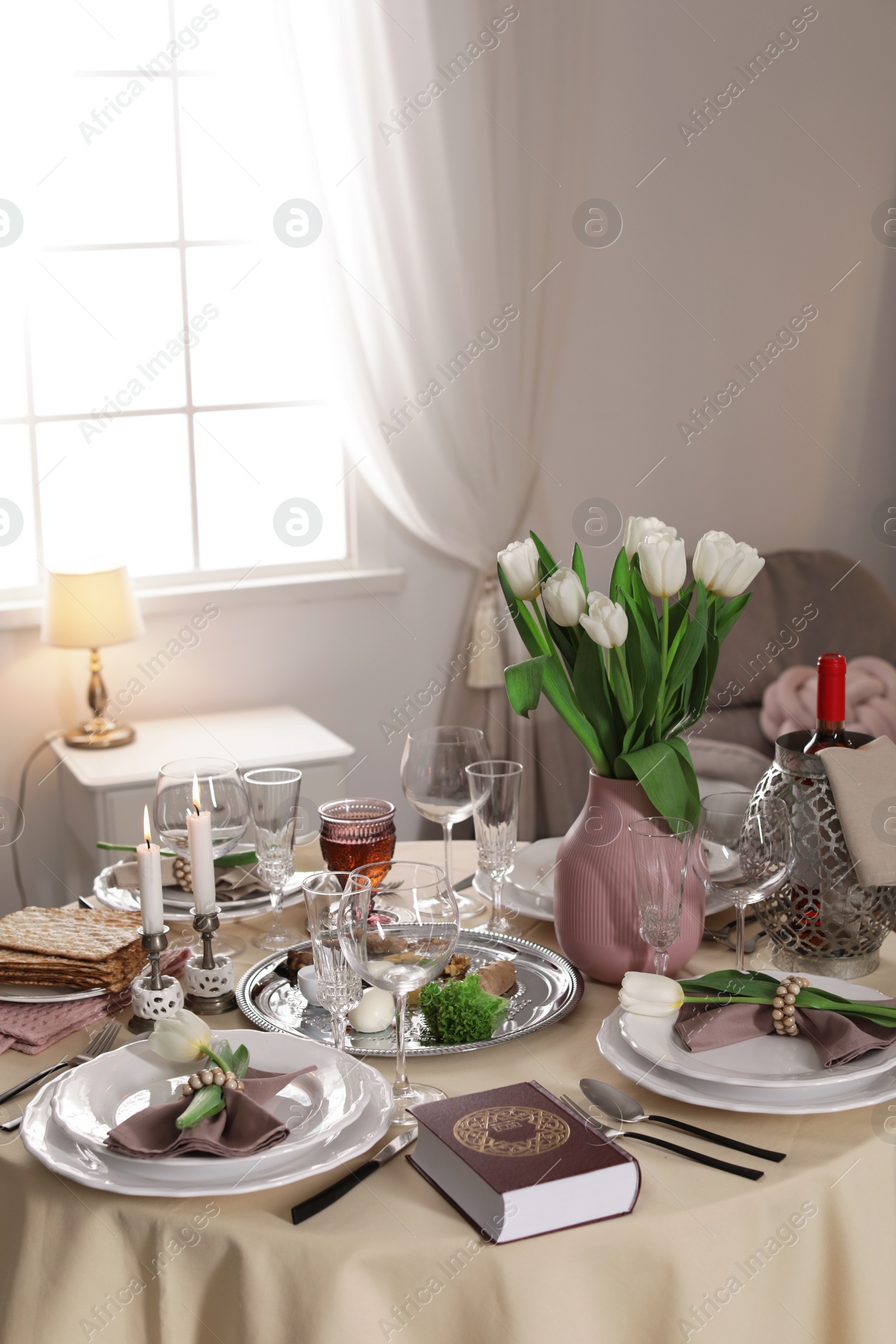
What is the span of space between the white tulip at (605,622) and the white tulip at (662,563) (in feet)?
0.17

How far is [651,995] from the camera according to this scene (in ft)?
3.96

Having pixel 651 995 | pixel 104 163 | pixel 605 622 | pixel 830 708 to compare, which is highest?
pixel 104 163

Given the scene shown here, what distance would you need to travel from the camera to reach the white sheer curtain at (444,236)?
3133 millimetres

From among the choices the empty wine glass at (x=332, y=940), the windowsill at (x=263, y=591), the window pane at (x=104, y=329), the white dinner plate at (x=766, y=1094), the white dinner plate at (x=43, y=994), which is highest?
the window pane at (x=104, y=329)

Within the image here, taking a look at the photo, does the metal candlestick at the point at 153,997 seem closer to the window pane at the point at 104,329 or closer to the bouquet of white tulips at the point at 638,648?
the bouquet of white tulips at the point at 638,648

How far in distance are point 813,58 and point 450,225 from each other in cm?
129

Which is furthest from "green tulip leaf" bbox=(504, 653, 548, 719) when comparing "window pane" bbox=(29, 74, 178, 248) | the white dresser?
"window pane" bbox=(29, 74, 178, 248)

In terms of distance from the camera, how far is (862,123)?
12.3ft

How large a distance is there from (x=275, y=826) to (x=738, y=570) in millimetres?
613

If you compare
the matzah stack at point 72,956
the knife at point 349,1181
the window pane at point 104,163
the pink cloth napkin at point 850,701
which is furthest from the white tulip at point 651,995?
the window pane at point 104,163

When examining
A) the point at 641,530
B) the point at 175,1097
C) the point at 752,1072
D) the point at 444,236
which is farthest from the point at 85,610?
the point at 752,1072

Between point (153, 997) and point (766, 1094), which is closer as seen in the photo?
point (766, 1094)

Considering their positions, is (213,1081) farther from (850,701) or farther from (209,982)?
Result: (850,701)

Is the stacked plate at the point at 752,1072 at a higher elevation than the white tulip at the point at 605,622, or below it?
below
